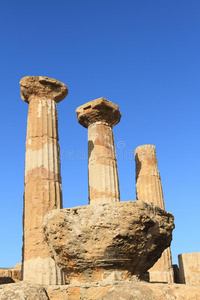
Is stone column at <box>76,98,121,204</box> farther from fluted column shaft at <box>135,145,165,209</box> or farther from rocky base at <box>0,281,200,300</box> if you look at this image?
rocky base at <box>0,281,200,300</box>

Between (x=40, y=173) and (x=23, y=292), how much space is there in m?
5.97

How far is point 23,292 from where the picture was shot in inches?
185

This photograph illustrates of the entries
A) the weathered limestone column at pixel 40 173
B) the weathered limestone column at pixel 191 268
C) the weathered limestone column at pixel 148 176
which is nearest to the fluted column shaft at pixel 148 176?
the weathered limestone column at pixel 148 176

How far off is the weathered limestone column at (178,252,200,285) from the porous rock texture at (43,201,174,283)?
848 centimetres

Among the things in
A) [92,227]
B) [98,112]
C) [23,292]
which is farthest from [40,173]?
[23,292]

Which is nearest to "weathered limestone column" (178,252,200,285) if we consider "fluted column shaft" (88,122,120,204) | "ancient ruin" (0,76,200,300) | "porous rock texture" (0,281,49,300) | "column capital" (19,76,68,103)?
"ancient ruin" (0,76,200,300)

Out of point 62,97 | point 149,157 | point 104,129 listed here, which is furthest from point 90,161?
point 149,157

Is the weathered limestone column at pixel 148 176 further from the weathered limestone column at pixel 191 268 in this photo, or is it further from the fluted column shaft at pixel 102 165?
the fluted column shaft at pixel 102 165

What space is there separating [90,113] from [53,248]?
8623 mm

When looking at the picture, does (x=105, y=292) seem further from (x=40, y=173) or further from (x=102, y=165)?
(x=102, y=165)

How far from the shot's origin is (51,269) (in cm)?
921

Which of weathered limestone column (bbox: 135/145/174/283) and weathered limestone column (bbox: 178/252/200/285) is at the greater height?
weathered limestone column (bbox: 135/145/174/283)

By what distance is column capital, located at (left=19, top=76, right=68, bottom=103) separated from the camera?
38.1 feet

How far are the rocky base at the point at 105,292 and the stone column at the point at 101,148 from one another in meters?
7.68
